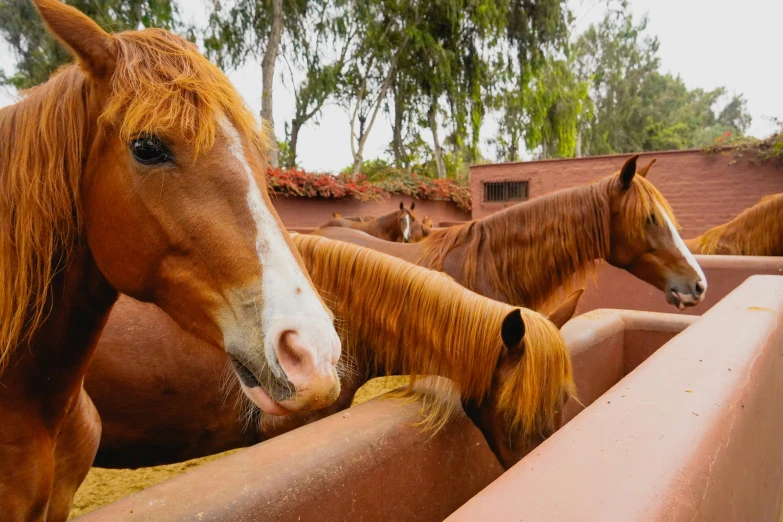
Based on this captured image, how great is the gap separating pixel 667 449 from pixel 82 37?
142 centimetres

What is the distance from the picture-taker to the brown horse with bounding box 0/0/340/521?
877mm

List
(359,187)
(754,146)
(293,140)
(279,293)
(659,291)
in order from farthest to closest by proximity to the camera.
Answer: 1. (293,140)
2. (359,187)
3. (754,146)
4. (659,291)
5. (279,293)

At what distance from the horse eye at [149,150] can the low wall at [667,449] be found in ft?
2.96

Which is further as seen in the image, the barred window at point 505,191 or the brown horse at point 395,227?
the barred window at point 505,191

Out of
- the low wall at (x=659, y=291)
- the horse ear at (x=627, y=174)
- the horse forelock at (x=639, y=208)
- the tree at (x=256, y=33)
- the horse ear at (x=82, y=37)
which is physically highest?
the tree at (x=256, y=33)

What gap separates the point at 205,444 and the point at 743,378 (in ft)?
6.42

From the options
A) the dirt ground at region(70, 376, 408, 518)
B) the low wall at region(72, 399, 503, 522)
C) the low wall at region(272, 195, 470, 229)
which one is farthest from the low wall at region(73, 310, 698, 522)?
the low wall at region(272, 195, 470, 229)

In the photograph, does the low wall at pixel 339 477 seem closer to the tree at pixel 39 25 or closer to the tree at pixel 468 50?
A: the tree at pixel 39 25

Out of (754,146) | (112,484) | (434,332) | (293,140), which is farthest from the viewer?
(293,140)

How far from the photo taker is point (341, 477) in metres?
1.15

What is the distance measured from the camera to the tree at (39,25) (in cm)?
868

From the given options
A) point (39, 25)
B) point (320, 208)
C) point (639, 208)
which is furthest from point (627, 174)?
point (39, 25)

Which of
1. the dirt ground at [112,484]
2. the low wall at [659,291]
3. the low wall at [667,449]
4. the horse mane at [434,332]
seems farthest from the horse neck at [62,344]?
the low wall at [659,291]

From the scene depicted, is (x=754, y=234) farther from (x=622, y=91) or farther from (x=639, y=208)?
(x=622, y=91)
